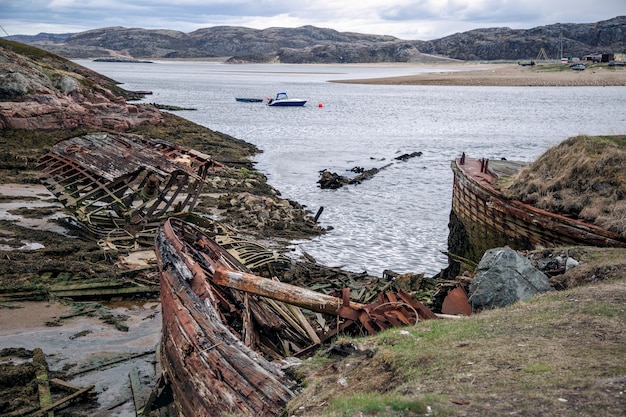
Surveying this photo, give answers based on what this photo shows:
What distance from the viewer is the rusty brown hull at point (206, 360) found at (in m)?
6.62

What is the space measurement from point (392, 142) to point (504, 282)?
1526 inches

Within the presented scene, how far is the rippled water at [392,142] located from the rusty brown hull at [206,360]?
8.52 meters

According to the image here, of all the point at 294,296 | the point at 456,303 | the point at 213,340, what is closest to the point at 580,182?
the point at 456,303

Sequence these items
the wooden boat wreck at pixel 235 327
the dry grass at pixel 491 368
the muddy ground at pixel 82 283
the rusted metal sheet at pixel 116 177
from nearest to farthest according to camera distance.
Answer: the dry grass at pixel 491 368
the wooden boat wreck at pixel 235 327
the muddy ground at pixel 82 283
the rusted metal sheet at pixel 116 177

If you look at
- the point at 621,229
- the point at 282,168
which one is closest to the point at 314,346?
the point at 621,229

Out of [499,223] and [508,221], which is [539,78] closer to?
[499,223]

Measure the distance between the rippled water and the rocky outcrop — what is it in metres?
9.10

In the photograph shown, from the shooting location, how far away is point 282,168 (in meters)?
33.7

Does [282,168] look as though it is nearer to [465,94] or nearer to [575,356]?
[575,356]

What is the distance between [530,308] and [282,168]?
26.1m

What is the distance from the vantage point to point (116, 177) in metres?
17.2

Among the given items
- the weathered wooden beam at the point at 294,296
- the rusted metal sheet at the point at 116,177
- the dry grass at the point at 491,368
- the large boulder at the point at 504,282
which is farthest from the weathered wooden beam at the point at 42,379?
the rusted metal sheet at the point at 116,177

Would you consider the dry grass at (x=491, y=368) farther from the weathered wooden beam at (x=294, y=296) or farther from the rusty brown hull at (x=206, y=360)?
the weathered wooden beam at (x=294, y=296)

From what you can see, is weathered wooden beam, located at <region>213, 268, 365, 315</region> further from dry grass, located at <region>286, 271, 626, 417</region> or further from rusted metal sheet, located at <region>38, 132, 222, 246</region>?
rusted metal sheet, located at <region>38, 132, 222, 246</region>
